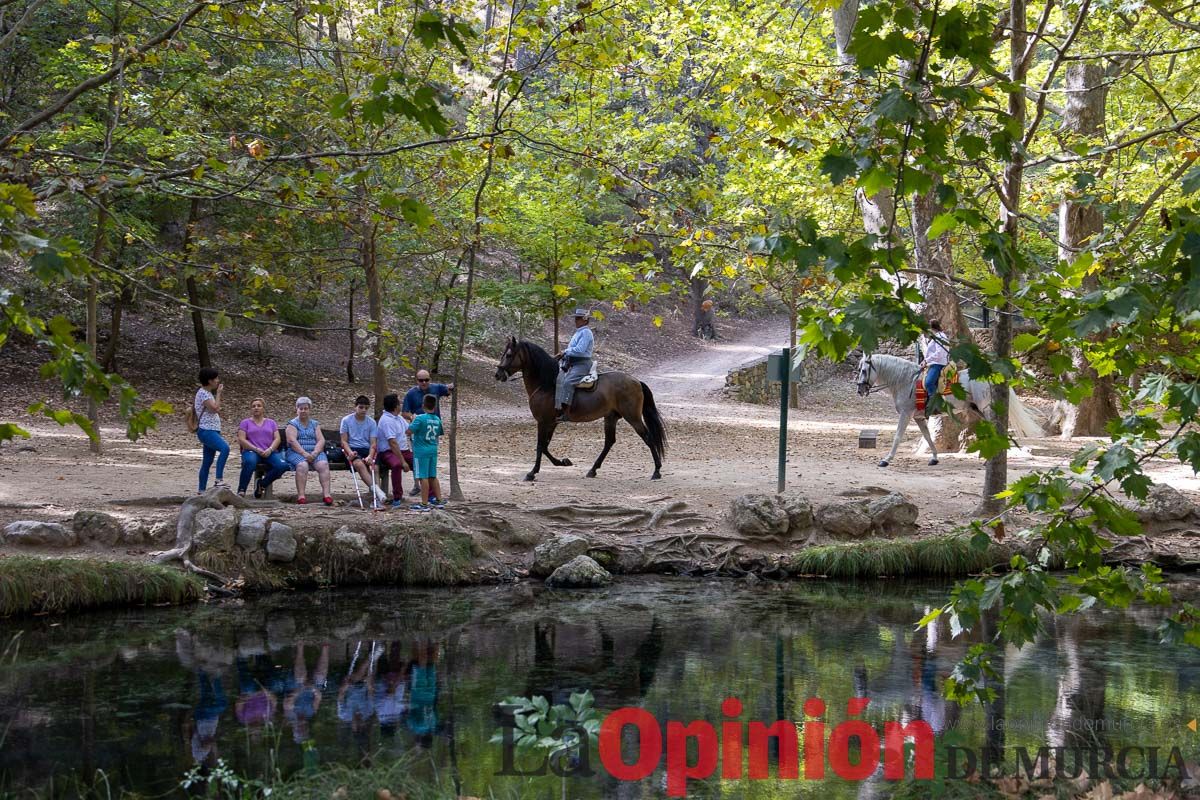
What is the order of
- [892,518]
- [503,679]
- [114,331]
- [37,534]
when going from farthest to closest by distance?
[114,331] < [892,518] < [37,534] < [503,679]

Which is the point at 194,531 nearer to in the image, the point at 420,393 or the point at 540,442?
the point at 420,393

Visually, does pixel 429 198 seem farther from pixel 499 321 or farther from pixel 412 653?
pixel 499 321

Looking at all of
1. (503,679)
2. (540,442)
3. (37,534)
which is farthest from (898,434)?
(37,534)

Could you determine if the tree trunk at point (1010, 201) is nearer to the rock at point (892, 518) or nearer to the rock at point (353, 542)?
the rock at point (892, 518)

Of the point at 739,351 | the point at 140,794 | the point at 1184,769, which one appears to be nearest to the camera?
the point at 1184,769

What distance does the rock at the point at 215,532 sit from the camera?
10.4 metres

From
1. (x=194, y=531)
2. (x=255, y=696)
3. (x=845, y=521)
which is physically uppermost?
(x=845, y=521)

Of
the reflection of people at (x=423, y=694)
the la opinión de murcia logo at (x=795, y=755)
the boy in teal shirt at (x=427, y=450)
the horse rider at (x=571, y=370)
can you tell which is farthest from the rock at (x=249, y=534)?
the horse rider at (x=571, y=370)

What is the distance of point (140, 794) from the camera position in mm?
5492

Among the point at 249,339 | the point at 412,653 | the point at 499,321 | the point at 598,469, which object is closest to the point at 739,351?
the point at 499,321

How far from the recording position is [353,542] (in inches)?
423

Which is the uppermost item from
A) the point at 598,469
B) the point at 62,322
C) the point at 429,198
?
the point at 429,198

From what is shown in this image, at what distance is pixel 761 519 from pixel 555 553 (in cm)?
236

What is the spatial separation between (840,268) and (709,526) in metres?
8.96
